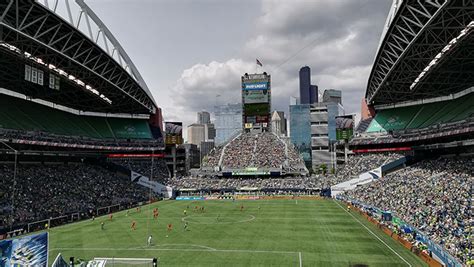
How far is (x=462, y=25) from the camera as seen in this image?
118 ft

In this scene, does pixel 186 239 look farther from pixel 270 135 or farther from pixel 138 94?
pixel 270 135

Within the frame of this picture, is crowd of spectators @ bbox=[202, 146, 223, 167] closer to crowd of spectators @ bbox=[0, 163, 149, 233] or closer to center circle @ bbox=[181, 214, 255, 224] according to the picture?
crowd of spectators @ bbox=[0, 163, 149, 233]

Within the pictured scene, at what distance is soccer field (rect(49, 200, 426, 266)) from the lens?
94.5ft

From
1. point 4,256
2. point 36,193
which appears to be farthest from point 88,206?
point 4,256

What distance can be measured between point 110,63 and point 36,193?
22.4 m

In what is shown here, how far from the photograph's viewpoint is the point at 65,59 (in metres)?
49.4

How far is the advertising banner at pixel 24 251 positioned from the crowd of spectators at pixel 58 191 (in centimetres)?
2853

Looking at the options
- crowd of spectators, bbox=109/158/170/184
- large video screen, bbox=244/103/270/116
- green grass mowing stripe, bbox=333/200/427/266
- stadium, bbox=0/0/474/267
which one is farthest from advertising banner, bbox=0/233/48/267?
large video screen, bbox=244/103/270/116

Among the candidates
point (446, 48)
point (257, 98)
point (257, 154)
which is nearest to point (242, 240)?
point (446, 48)

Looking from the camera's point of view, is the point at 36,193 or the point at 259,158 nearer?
the point at 36,193

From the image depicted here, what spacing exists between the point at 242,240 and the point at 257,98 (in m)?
69.0

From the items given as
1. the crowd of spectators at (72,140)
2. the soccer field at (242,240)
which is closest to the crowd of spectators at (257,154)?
the crowd of spectators at (72,140)

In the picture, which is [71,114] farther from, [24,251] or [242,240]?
[24,251]

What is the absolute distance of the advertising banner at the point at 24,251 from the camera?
14766 millimetres
